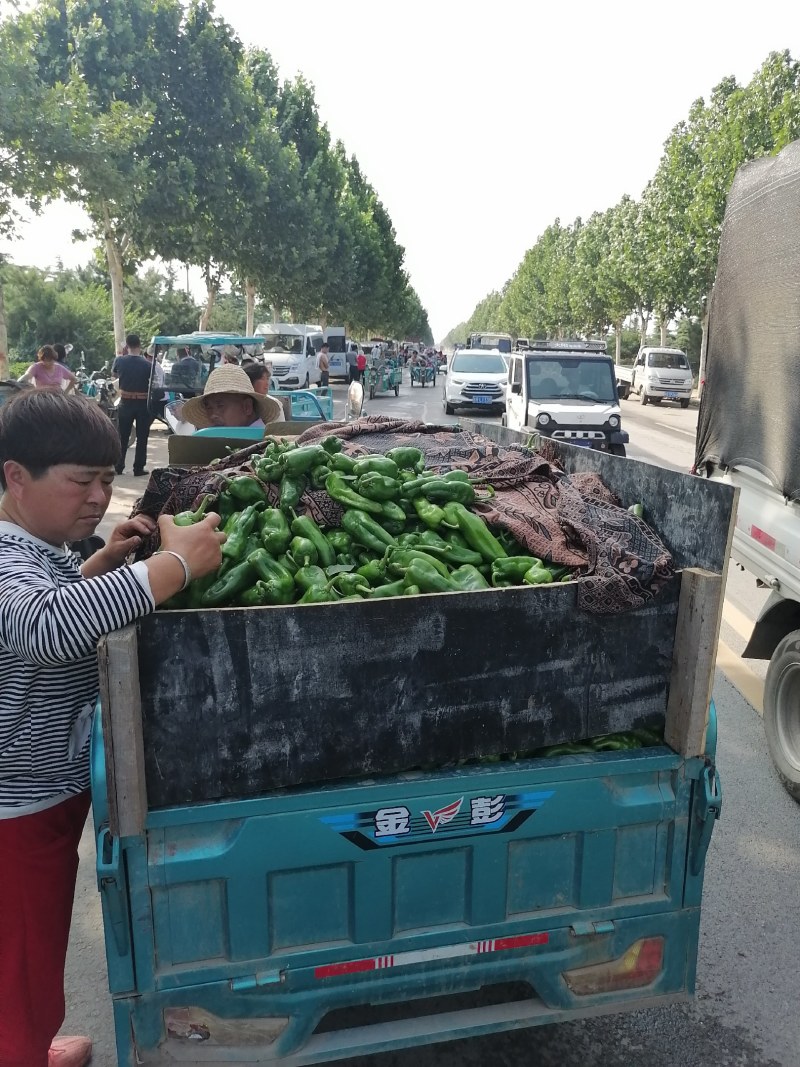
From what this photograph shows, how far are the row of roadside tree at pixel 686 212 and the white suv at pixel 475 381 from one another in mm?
11527

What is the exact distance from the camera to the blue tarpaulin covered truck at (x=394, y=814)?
6.77 ft

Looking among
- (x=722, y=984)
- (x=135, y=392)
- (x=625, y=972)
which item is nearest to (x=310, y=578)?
(x=625, y=972)

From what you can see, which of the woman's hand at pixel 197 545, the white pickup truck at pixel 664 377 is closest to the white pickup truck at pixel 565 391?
the woman's hand at pixel 197 545

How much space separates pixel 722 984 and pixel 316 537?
94.4 inches

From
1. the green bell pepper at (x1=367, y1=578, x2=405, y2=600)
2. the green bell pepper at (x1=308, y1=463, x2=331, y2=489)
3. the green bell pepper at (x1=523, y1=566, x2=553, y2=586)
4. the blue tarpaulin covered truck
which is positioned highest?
the green bell pepper at (x1=308, y1=463, x2=331, y2=489)

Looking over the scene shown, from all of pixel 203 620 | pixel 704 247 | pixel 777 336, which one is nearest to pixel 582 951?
pixel 203 620

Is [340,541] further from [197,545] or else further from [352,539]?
[197,545]

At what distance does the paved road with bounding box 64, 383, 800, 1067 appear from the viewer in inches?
111

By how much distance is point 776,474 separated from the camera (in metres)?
4.53

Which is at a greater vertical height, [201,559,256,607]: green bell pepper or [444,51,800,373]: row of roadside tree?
[444,51,800,373]: row of roadside tree

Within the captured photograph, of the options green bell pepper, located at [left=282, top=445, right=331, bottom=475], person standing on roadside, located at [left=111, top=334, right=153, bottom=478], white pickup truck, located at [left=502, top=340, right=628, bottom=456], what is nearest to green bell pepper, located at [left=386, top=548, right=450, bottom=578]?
green bell pepper, located at [left=282, top=445, right=331, bottom=475]

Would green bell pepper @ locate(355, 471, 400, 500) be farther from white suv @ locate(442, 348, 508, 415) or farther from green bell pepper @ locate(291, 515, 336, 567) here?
white suv @ locate(442, 348, 508, 415)

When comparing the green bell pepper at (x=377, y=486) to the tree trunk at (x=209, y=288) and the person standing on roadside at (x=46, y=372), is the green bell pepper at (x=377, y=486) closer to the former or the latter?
the person standing on roadside at (x=46, y=372)

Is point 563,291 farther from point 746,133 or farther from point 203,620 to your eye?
point 203,620
